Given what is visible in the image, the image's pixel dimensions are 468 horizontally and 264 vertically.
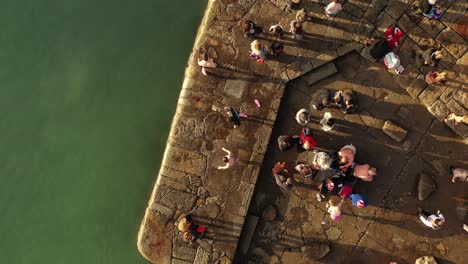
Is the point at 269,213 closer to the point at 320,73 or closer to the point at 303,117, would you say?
the point at 303,117

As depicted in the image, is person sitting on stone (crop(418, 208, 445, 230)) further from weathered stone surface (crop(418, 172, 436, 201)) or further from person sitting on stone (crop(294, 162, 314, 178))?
person sitting on stone (crop(294, 162, 314, 178))

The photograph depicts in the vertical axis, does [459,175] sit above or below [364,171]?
above

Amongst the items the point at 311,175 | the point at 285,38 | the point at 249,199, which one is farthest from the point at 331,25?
the point at 249,199

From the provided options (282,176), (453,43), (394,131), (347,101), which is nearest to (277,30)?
(347,101)

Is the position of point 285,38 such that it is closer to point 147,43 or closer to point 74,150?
point 147,43

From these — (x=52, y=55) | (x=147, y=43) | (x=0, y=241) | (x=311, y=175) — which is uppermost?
(x=147, y=43)
